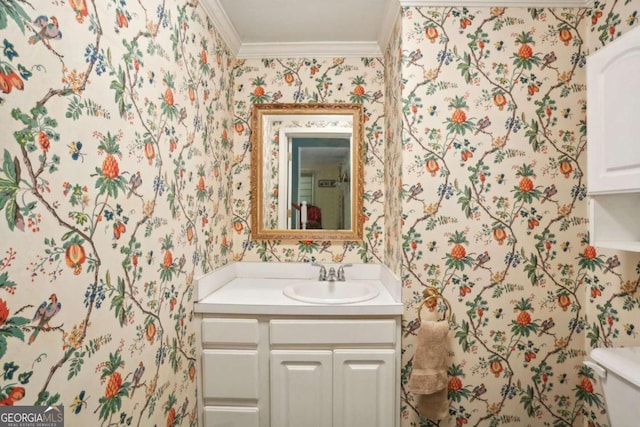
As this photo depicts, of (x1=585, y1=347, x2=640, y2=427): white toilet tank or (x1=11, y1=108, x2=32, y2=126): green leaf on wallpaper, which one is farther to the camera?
(x1=585, y1=347, x2=640, y2=427): white toilet tank

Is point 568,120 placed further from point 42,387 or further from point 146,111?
point 42,387

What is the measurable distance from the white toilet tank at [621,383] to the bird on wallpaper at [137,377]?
1.62 metres

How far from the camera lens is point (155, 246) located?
47.2 inches

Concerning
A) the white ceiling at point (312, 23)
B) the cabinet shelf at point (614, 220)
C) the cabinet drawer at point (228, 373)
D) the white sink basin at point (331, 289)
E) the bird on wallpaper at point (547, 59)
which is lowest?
the cabinet drawer at point (228, 373)

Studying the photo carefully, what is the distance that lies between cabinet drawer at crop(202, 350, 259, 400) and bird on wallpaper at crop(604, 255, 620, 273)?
168 cm

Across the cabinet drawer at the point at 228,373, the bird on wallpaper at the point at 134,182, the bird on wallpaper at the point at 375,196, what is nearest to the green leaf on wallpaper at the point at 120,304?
the bird on wallpaper at the point at 134,182

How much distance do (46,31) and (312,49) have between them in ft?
5.24

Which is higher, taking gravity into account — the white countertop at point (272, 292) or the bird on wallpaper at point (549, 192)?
the bird on wallpaper at point (549, 192)

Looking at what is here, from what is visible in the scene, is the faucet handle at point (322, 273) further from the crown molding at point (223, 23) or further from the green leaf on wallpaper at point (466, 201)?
the crown molding at point (223, 23)

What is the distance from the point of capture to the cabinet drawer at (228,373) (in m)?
1.57

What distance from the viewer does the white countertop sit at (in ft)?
5.07

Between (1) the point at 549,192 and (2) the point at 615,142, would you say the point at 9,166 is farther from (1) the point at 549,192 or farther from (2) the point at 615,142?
(1) the point at 549,192

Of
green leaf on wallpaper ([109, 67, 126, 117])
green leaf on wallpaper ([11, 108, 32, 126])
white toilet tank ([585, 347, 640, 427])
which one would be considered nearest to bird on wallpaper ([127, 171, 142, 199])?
green leaf on wallpaper ([109, 67, 126, 117])

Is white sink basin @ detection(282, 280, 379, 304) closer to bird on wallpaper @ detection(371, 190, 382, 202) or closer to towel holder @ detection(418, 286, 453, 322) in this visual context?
towel holder @ detection(418, 286, 453, 322)
